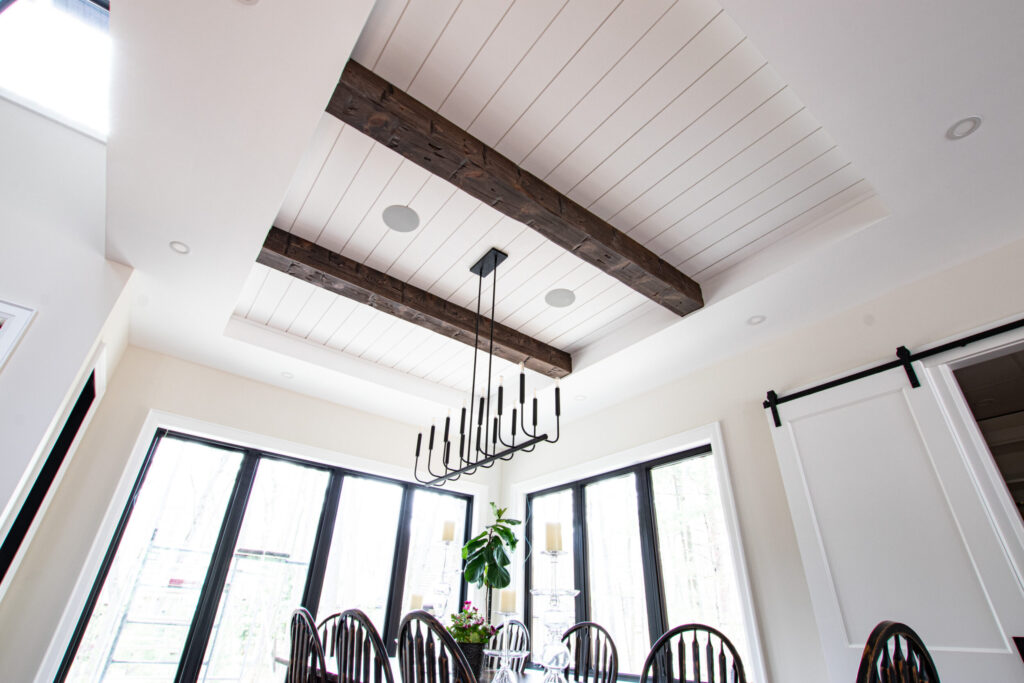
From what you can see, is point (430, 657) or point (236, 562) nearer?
point (430, 657)

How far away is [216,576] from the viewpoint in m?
3.43

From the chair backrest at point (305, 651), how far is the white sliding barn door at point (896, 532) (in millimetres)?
2268

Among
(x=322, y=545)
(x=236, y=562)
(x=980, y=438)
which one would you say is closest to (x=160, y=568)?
(x=236, y=562)

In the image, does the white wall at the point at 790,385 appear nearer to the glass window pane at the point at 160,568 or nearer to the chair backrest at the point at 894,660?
the chair backrest at the point at 894,660

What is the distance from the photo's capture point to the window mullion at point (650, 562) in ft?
10.7

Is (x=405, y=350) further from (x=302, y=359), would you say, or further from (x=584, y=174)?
(x=584, y=174)

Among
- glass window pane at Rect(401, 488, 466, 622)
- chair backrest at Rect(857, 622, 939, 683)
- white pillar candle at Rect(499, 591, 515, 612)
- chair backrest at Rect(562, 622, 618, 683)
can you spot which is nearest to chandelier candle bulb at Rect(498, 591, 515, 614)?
white pillar candle at Rect(499, 591, 515, 612)

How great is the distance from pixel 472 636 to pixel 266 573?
1.97 m

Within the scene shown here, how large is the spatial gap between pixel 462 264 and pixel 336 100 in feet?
3.84

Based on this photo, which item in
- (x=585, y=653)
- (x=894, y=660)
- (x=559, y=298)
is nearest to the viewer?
(x=894, y=660)

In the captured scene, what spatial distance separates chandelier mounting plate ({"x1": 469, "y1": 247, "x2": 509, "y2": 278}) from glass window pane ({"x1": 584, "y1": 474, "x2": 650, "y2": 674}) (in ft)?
6.68

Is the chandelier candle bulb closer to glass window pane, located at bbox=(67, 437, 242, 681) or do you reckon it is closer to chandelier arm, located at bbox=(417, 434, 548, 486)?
chandelier arm, located at bbox=(417, 434, 548, 486)

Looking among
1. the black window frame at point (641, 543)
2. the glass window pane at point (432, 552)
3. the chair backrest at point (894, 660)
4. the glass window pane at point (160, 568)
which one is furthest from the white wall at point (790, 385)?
the glass window pane at point (160, 568)

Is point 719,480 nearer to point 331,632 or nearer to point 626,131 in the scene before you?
point 626,131
